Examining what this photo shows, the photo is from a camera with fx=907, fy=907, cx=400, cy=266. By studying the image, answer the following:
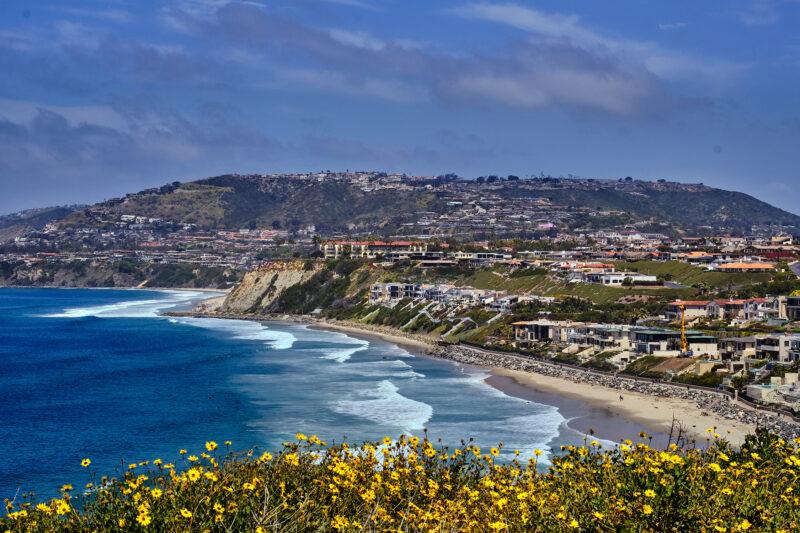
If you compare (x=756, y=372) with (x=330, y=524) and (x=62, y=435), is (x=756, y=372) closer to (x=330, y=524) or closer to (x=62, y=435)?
(x=62, y=435)

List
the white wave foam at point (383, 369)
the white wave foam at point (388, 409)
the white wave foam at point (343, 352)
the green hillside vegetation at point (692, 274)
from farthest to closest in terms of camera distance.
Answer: the green hillside vegetation at point (692, 274), the white wave foam at point (343, 352), the white wave foam at point (383, 369), the white wave foam at point (388, 409)

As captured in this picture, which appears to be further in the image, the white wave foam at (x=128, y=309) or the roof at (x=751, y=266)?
the white wave foam at (x=128, y=309)

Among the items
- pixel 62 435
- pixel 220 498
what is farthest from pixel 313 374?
pixel 220 498

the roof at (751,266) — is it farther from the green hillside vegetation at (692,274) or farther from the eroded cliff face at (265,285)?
the eroded cliff face at (265,285)

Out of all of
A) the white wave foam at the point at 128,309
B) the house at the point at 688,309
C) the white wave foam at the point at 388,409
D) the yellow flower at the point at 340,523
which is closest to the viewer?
the yellow flower at the point at 340,523

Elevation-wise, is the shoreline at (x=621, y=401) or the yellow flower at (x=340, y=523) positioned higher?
the yellow flower at (x=340, y=523)

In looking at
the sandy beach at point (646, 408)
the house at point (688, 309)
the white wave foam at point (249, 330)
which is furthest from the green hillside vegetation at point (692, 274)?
the white wave foam at point (249, 330)

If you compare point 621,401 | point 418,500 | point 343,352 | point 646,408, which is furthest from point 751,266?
point 418,500

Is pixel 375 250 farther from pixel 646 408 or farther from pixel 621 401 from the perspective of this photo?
pixel 646 408
